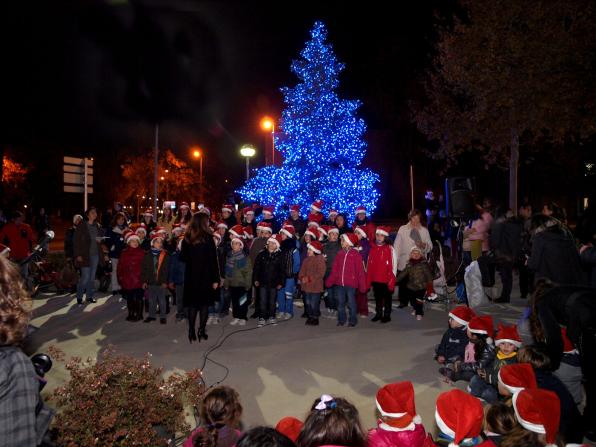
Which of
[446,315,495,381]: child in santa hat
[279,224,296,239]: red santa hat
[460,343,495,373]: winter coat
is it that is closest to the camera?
[460,343,495,373]: winter coat

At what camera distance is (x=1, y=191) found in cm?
4241

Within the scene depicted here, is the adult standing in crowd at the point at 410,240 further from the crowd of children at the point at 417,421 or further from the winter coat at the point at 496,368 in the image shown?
the crowd of children at the point at 417,421

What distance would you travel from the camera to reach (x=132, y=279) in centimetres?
952

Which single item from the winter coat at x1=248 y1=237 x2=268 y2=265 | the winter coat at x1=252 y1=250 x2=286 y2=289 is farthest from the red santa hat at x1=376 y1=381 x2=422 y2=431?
the winter coat at x1=248 y1=237 x2=268 y2=265

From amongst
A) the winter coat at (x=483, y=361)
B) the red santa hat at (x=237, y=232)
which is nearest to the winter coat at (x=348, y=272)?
the red santa hat at (x=237, y=232)

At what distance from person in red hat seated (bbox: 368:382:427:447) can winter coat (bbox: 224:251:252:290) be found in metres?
6.24

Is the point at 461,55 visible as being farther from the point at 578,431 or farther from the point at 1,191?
the point at 1,191

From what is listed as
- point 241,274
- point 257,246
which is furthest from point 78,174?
point 241,274

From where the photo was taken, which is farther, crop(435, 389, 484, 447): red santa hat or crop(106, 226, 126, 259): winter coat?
crop(106, 226, 126, 259): winter coat

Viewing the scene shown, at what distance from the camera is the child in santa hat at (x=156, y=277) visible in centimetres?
948

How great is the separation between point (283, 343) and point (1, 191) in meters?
42.1

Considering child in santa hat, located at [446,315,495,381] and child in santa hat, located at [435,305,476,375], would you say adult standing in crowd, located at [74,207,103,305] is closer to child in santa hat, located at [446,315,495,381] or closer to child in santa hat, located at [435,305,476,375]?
child in santa hat, located at [435,305,476,375]

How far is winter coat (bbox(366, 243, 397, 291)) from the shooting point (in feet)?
31.0

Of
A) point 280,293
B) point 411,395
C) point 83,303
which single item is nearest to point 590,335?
point 411,395
